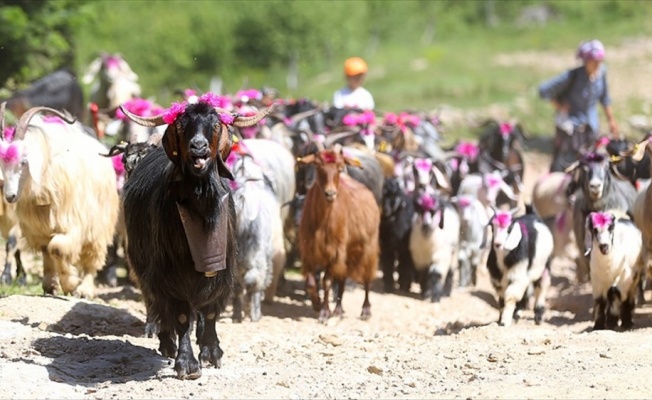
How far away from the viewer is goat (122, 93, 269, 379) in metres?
7.41

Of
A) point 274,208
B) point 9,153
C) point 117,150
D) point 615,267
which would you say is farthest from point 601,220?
point 9,153

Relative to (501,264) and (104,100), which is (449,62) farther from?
(501,264)

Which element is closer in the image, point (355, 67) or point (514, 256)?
point (514, 256)

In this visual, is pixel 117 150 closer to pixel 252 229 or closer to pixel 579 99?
pixel 252 229

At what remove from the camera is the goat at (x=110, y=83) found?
15.5 meters

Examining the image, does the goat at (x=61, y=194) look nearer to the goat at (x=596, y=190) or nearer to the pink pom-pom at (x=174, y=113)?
the pink pom-pom at (x=174, y=113)

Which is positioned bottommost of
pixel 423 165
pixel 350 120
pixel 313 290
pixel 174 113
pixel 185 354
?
pixel 185 354

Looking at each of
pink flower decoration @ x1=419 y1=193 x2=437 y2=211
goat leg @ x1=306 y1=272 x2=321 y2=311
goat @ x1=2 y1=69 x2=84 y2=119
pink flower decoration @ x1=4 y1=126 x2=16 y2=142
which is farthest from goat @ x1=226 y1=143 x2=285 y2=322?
goat @ x1=2 y1=69 x2=84 y2=119

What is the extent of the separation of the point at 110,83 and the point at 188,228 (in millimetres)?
8451

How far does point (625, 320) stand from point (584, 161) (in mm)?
1837

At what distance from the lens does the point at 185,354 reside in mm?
7637

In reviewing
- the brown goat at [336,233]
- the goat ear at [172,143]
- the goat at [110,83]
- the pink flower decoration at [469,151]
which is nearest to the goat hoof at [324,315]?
the brown goat at [336,233]

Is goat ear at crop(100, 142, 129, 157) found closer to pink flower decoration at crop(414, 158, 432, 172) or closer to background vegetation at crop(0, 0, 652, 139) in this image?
pink flower decoration at crop(414, 158, 432, 172)

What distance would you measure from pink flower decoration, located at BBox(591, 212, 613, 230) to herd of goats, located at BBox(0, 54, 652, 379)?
1 cm
